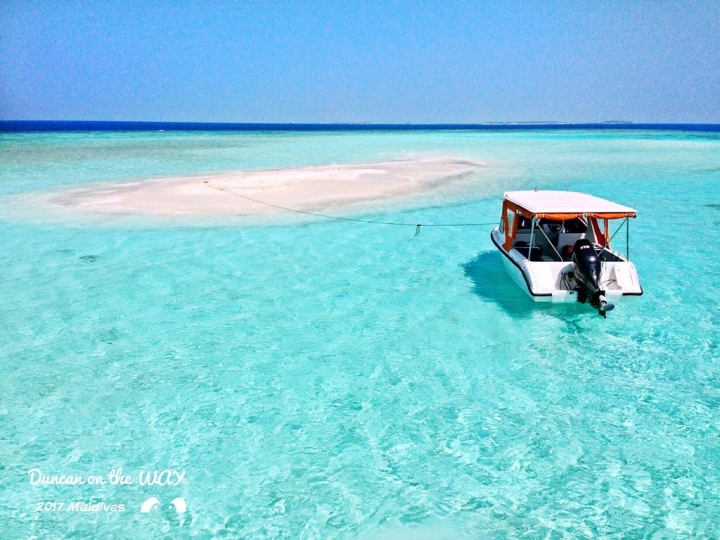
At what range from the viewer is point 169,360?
923 cm

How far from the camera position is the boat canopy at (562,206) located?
35.2ft

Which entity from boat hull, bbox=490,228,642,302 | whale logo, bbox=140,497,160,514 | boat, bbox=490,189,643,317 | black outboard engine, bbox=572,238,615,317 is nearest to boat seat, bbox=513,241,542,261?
boat, bbox=490,189,643,317

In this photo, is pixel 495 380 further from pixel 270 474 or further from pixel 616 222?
pixel 616 222

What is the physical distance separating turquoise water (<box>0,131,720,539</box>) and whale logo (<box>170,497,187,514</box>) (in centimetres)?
8

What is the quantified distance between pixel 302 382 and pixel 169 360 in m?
2.77

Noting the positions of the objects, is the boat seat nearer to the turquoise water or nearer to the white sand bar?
the turquoise water

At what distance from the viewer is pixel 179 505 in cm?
598

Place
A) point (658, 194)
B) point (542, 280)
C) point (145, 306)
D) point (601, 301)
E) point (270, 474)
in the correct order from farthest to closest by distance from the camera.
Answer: point (658, 194), point (145, 306), point (542, 280), point (601, 301), point (270, 474)

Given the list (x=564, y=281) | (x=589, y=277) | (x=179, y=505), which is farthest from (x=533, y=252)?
(x=179, y=505)

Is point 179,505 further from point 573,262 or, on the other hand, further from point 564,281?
point 573,262

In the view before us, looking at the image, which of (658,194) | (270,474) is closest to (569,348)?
(270,474)

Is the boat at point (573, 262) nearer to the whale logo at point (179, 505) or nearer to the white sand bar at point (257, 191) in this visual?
the whale logo at point (179, 505)

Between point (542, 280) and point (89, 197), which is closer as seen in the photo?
point (542, 280)

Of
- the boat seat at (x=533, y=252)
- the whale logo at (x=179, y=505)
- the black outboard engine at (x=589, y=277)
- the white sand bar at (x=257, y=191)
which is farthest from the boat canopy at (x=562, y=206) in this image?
the white sand bar at (x=257, y=191)
